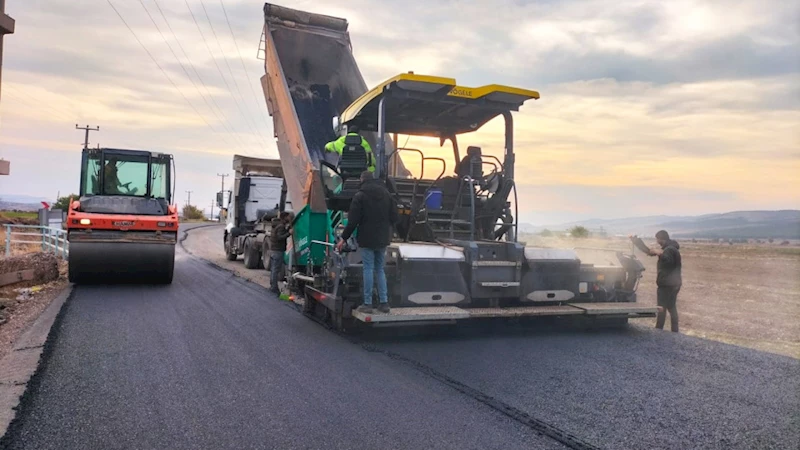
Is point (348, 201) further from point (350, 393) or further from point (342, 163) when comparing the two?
point (350, 393)

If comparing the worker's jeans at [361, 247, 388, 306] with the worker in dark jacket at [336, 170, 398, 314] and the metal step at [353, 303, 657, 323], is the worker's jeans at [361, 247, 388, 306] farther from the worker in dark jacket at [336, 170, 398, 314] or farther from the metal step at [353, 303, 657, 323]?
the metal step at [353, 303, 657, 323]

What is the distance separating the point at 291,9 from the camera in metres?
11.7

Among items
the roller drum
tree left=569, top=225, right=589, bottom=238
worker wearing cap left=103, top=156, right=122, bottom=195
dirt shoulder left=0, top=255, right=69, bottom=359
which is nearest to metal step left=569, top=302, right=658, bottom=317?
dirt shoulder left=0, top=255, right=69, bottom=359

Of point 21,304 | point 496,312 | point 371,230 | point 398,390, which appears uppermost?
point 371,230

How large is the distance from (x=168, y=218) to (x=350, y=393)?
8041 millimetres

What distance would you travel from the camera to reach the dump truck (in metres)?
6.91

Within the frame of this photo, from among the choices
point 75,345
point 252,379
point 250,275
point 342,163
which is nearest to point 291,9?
point 342,163

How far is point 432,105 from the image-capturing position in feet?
26.0

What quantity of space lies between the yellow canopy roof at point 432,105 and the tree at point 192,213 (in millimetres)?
68275

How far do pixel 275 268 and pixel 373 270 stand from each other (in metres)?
5.02

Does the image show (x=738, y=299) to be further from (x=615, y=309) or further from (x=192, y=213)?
(x=192, y=213)

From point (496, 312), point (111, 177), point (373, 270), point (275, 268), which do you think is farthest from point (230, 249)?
point (496, 312)

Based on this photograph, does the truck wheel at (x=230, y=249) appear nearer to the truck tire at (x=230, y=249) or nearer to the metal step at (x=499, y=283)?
the truck tire at (x=230, y=249)

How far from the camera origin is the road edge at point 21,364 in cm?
447
